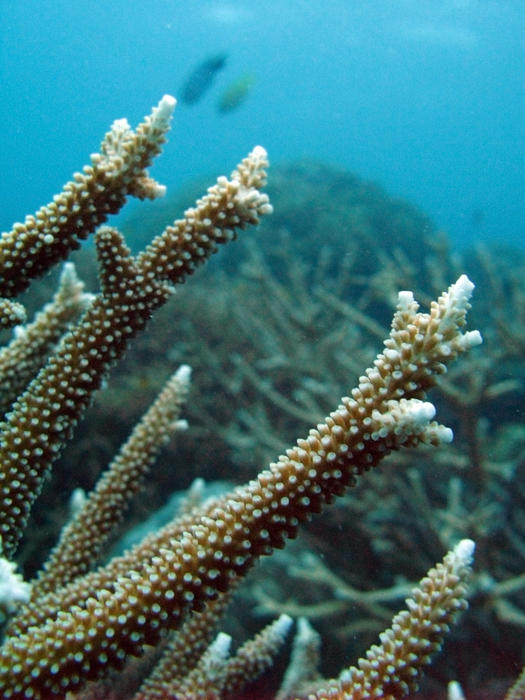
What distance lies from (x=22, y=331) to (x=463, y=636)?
11.5 ft

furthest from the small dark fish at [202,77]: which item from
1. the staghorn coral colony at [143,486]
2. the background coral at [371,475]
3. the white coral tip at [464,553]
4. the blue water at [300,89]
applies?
the blue water at [300,89]

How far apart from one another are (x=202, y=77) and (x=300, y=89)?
326ft

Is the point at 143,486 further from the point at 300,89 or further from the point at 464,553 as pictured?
the point at 300,89

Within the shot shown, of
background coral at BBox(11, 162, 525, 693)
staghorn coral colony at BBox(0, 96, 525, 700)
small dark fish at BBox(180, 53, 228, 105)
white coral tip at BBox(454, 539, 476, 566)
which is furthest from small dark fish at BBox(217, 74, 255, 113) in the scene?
white coral tip at BBox(454, 539, 476, 566)

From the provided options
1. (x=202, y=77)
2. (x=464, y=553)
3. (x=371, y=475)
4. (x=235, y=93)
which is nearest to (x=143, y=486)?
(x=464, y=553)

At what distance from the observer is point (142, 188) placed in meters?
1.92

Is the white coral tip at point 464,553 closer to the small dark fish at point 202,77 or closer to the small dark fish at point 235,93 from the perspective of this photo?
the small dark fish at point 202,77

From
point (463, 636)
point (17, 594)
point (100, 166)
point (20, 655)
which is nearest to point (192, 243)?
point (100, 166)

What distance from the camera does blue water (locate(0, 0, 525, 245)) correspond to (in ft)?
159

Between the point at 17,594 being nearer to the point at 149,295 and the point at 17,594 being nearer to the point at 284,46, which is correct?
the point at 149,295

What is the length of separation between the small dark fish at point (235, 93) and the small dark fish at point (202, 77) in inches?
54.2

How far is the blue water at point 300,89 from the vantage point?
48.5m

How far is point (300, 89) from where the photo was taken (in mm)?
100688

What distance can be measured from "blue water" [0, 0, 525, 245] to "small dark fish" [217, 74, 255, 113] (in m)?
9.91
